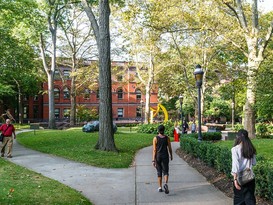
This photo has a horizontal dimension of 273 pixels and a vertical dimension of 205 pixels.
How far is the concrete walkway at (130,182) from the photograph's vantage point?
23.9 ft

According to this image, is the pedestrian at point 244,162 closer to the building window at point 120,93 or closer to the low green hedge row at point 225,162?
the low green hedge row at point 225,162

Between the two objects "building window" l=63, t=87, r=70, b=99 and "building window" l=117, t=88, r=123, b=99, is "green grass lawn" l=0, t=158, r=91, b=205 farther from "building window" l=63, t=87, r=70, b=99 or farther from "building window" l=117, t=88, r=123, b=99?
"building window" l=117, t=88, r=123, b=99

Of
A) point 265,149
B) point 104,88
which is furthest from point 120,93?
point 265,149

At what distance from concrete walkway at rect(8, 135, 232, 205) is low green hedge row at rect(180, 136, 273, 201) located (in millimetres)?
594

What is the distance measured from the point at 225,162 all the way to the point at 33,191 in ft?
16.0

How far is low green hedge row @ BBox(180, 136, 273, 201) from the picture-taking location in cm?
645

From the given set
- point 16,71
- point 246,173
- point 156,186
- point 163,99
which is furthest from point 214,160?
point 163,99

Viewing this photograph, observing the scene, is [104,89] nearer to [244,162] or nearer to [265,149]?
[265,149]

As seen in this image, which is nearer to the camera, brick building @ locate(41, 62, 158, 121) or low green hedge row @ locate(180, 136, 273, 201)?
low green hedge row @ locate(180, 136, 273, 201)

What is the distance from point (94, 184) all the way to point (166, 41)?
27.2 meters

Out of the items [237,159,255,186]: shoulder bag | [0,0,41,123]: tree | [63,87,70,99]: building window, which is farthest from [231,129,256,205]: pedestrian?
[63,87,70,99]: building window

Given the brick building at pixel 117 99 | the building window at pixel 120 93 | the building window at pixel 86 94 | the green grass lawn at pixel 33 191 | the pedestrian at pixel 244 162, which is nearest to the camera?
the pedestrian at pixel 244 162

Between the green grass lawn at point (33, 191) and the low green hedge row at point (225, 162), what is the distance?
3644 mm

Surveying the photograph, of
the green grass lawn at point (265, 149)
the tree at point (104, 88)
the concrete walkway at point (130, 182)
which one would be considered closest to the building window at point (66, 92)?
the tree at point (104, 88)
